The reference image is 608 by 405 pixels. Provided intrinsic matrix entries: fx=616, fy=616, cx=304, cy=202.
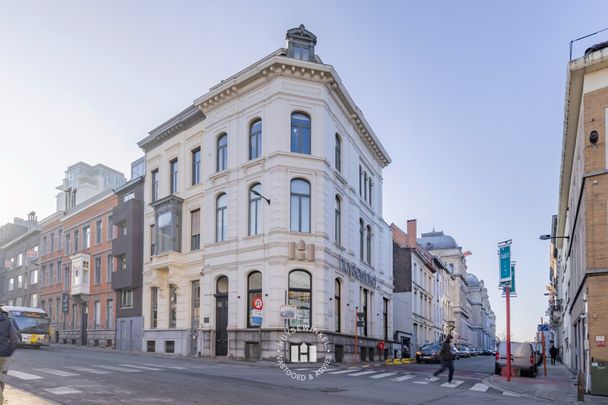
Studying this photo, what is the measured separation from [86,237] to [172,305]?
1588 cm

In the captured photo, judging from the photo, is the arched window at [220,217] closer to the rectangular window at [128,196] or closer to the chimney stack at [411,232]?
the rectangular window at [128,196]

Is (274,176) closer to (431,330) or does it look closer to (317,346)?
(317,346)

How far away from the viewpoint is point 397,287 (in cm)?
5531

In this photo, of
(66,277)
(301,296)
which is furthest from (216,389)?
(66,277)

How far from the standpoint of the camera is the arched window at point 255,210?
3073 cm

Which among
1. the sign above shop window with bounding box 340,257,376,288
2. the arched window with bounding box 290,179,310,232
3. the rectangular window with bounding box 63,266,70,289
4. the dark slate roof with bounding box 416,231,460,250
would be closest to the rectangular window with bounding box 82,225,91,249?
the rectangular window with bounding box 63,266,70,289

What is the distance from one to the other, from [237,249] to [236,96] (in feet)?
26.8

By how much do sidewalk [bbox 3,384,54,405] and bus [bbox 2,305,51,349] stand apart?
2203 cm

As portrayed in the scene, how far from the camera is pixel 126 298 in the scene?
40.7 meters

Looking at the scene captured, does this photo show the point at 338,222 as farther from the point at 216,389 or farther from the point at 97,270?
the point at 97,270

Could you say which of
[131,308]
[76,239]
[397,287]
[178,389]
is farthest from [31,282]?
[178,389]

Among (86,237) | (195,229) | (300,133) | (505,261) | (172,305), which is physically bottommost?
(172,305)

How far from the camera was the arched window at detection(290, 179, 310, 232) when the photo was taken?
30.2 metres

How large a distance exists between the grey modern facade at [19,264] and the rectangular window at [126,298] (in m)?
20.8
